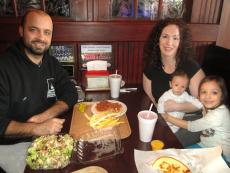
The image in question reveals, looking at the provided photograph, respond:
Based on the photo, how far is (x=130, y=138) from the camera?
46.7 inches

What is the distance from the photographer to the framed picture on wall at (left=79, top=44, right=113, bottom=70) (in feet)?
7.63

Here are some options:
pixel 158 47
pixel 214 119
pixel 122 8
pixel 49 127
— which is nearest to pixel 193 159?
pixel 214 119

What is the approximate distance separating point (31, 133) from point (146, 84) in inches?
38.3

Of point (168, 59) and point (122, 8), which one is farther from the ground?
point (122, 8)

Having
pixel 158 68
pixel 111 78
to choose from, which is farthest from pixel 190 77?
pixel 111 78

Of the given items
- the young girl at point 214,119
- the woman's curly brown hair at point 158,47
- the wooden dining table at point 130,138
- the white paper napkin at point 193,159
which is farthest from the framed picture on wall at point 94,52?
the white paper napkin at point 193,159

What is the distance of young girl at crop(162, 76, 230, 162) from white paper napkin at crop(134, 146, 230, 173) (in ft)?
1.17

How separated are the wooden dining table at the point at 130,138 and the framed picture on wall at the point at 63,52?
0.72 m

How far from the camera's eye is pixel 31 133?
1.24 metres

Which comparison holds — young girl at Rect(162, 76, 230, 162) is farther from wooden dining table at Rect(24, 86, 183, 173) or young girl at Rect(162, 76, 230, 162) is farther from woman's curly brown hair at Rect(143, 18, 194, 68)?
woman's curly brown hair at Rect(143, 18, 194, 68)

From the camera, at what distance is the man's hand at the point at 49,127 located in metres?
1.19

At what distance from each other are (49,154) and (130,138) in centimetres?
43

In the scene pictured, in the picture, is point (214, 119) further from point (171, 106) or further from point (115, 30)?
point (115, 30)

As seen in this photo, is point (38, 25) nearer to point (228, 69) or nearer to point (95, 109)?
point (95, 109)
